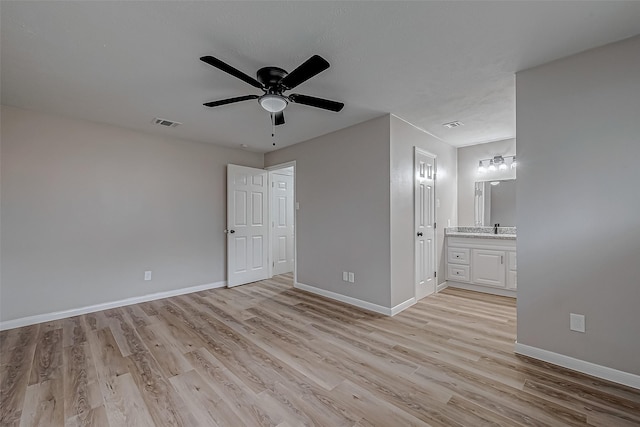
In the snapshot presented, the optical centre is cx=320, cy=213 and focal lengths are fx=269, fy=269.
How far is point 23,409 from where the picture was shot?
1.70 m

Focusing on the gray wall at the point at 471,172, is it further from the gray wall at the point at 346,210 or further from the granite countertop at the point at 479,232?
the gray wall at the point at 346,210

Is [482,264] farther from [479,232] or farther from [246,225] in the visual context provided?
[246,225]

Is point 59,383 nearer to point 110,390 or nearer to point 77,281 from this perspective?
point 110,390

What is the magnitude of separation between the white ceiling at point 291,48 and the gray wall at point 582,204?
24 cm

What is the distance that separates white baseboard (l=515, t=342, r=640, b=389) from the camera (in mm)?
1880

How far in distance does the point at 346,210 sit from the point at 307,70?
7.18 feet

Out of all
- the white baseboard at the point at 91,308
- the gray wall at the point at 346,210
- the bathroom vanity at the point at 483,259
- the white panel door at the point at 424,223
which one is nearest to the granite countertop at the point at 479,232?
the bathroom vanity at the point at 483,259

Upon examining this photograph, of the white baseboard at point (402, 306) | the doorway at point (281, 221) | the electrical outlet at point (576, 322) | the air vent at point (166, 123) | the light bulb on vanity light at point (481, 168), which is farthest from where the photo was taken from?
the doorway at point (281, 221)

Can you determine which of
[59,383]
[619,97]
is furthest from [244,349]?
[619,97]

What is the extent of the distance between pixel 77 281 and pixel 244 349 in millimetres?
2504

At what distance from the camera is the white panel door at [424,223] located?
3.70 meters

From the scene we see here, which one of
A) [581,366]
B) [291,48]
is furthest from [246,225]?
[581,366]

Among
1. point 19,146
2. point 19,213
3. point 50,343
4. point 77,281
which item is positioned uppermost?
point 19,146

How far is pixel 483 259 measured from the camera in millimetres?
4129
